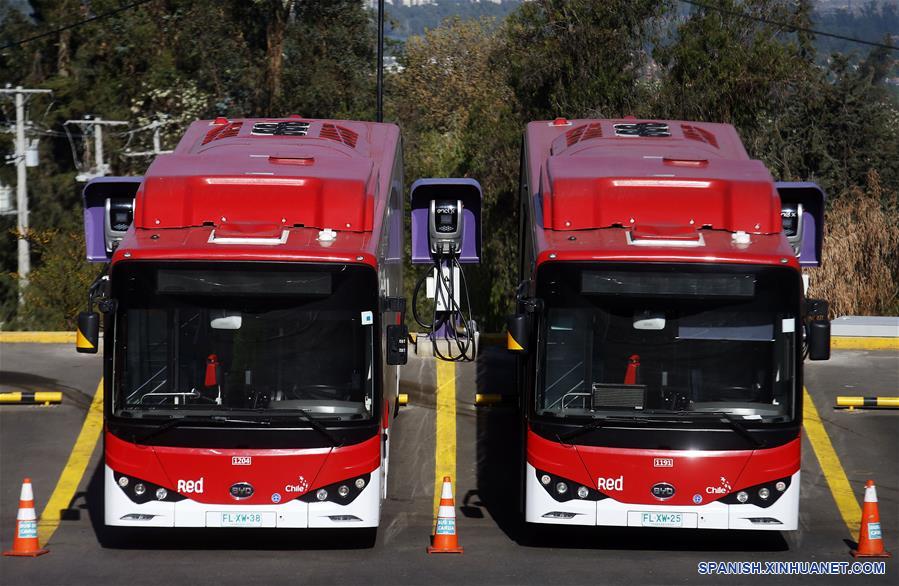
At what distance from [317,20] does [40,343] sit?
20.1 metres

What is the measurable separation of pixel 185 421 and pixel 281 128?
14.8ft

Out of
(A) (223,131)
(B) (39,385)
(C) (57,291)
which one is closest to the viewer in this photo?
(A) (223,131)

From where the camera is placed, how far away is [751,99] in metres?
31.2

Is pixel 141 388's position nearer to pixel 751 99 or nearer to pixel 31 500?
pixel 31 500

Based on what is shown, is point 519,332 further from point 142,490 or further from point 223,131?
point 223,131

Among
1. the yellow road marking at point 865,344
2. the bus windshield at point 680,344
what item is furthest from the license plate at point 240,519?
the yellow road marking at point 865,344

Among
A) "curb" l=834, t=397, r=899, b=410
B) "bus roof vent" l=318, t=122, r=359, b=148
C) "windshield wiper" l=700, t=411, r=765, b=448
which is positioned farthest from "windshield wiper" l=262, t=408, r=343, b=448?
"curb" l=834, t=397, r=899, b=410

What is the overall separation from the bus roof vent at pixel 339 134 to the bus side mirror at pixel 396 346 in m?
2.94

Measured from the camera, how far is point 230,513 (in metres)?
10.8

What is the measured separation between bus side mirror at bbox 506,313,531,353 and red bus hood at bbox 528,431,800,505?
858 millimetres

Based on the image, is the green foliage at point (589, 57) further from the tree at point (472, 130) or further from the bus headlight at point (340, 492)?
the bus headlight at point (340, 492)

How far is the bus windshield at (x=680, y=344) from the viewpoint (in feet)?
35.9

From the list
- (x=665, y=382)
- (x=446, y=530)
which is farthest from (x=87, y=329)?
(x=665, y=382)

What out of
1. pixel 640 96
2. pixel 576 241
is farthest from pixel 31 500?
pixel 640 96
